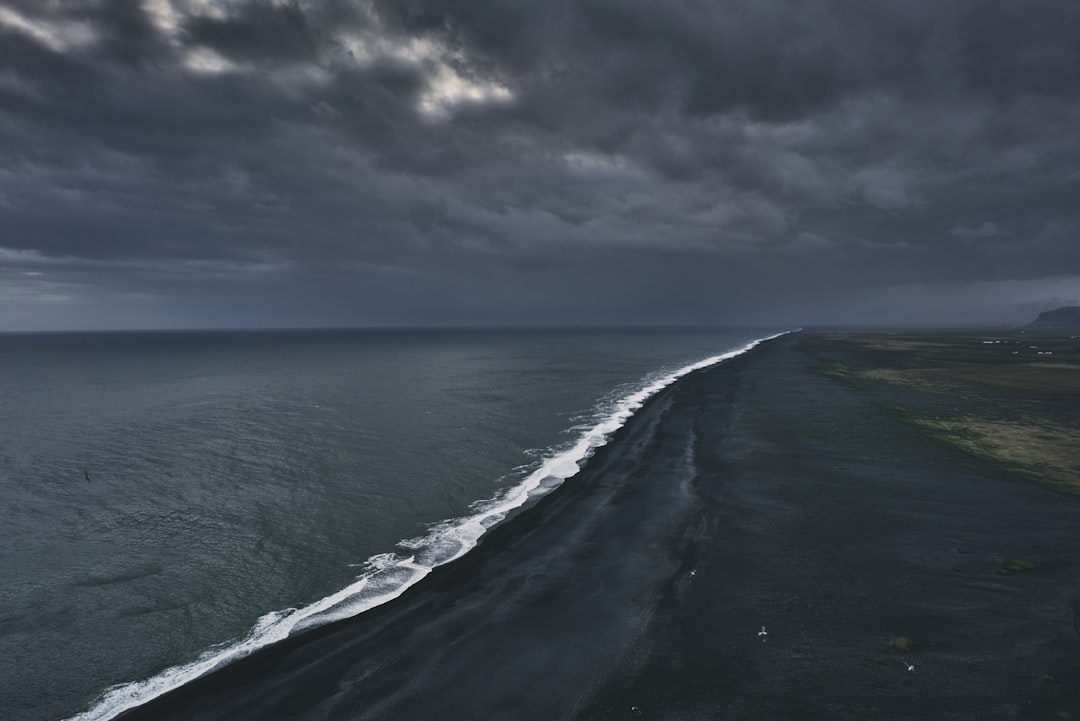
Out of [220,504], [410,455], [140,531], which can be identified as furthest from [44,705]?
[410,455]

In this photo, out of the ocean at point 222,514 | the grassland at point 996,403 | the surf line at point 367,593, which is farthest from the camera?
the grassland at point 996,403

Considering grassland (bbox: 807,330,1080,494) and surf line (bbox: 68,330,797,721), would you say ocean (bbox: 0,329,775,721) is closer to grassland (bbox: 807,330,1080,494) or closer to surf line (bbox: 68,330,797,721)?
surf line (bbox: 68,330,797,721)

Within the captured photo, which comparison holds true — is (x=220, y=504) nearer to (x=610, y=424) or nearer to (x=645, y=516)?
(x=645, y=516)

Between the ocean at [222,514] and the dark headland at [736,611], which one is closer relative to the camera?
the dark headland at [736,611]

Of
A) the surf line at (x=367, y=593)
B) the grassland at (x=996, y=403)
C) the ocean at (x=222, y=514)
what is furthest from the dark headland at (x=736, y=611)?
the ocean at (x=222, y=514)

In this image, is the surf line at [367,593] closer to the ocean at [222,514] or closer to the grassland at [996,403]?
the ocean at [222,514]

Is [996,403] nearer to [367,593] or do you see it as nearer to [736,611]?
[736,611]

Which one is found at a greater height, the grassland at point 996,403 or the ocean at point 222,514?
the grassland at point 996,403
